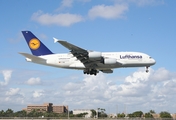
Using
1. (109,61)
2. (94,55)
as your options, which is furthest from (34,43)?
(109,61)

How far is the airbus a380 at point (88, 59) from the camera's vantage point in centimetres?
6031

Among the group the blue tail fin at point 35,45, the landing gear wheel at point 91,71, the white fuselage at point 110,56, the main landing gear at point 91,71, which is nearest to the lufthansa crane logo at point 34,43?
the blue tail fin at point 35,45

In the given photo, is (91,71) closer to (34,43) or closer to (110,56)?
(110,56)

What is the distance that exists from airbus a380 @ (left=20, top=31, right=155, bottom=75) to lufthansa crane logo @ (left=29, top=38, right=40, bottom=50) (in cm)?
206

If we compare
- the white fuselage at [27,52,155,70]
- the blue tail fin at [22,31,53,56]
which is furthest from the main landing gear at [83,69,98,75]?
the blue tail fin at [22,31,53,56]

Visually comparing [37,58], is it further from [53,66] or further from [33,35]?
[33,35]

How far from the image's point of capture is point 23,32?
239ft

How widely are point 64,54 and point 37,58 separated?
6.36m

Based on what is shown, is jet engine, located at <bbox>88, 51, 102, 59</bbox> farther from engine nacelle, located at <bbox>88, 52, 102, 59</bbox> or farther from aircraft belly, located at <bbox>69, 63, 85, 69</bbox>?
aircraft belly, located at <bbox>69, 63, 85, 69</bbox>

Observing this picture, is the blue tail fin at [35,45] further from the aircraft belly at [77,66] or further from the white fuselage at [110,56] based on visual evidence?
the aircraft belly at [77,66]

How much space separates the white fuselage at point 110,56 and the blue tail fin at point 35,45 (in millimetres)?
2110

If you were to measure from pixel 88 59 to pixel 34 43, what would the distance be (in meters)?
16.8

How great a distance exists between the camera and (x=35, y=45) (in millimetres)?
70562

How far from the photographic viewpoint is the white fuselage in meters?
61.1
